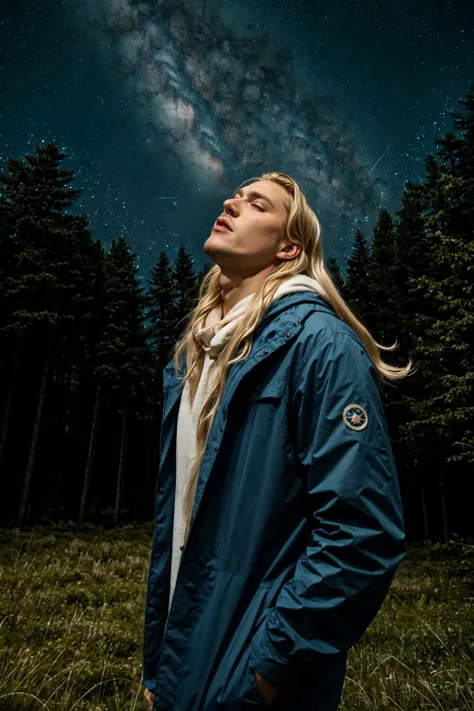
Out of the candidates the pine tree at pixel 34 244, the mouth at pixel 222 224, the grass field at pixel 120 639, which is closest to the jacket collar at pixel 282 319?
the mouth at pixel 222 224

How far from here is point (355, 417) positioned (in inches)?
62.9

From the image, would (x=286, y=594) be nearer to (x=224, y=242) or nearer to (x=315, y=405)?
(x=315, y=405)

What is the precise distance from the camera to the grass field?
4.00 metres

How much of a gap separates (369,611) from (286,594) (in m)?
0.28

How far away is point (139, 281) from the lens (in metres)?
31.8

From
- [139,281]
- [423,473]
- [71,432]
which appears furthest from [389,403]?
[71,432]

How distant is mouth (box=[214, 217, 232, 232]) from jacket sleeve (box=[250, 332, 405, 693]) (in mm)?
1147

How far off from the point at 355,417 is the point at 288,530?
49 centimetres

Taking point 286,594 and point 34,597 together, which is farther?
point 34,597

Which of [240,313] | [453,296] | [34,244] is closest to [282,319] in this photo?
[240,313]

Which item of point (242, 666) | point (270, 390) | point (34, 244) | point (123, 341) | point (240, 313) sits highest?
point (34, 244)

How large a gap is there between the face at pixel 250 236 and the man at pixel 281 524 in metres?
0.36

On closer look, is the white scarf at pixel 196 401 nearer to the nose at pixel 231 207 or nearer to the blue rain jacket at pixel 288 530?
the blue rain jacket at pixel 288 530

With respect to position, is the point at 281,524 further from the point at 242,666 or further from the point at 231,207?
the point at 231,207
